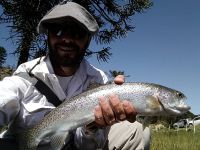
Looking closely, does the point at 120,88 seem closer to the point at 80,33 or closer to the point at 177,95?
the point at 177,95

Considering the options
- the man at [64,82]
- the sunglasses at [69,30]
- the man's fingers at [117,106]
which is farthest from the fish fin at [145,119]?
the sunglasses at [69,30]

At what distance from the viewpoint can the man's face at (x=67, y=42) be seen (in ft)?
14.4

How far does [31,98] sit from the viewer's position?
422 centimetres

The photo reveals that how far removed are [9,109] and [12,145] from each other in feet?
1.07

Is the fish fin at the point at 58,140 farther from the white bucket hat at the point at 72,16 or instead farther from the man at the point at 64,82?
the white bucket hat at the point at 72,16

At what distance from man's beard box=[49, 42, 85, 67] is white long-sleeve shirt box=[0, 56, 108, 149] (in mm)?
77

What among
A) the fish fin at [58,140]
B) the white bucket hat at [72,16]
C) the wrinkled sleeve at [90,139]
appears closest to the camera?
the fish fin at [58,140]

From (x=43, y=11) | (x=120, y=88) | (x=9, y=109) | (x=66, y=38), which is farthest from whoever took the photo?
(x=43, y=11)

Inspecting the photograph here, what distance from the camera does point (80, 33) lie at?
443 cm

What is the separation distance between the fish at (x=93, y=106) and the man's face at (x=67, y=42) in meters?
0.72

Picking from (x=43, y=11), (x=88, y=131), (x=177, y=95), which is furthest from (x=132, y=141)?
(x=43, y=11)

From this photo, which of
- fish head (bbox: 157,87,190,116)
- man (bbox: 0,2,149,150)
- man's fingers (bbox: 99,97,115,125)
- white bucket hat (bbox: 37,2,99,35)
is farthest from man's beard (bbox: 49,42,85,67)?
fish head (bbox: 157,87,190,116)

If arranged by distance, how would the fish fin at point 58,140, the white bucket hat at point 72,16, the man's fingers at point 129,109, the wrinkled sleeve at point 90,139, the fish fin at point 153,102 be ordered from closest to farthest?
the fish fin at point 153,102, the man's fingers at point 129,109, the fish fin at point 58,140, the wrinkled sleeve at point 90,139, the white bucket hat at point 72,16

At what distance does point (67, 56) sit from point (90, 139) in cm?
83
